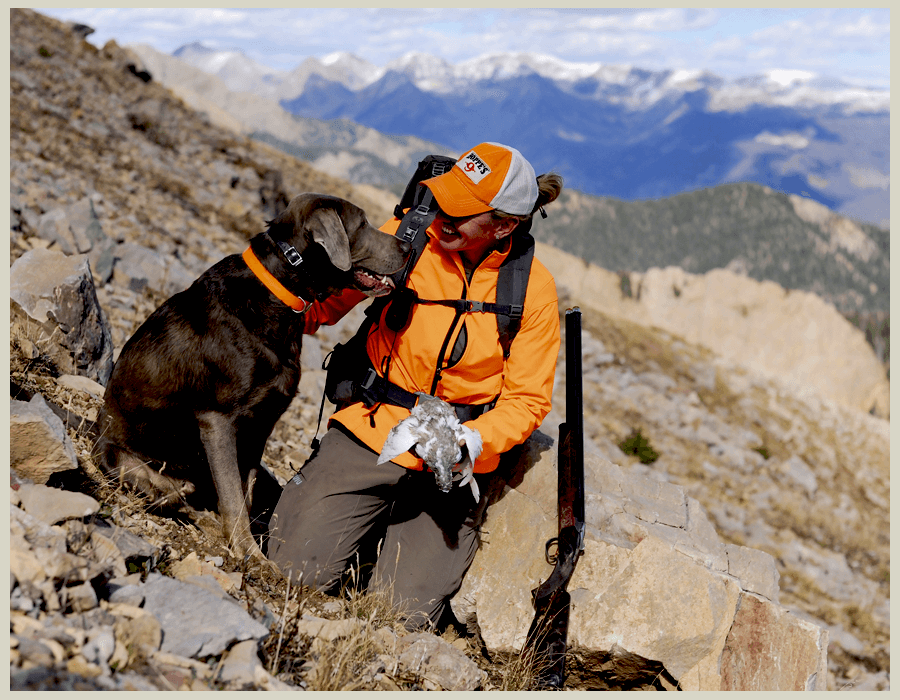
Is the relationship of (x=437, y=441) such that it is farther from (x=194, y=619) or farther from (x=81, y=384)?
(x=81, y=384)

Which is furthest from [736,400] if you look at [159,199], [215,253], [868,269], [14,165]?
[868,269]

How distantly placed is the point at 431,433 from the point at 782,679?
254 cm

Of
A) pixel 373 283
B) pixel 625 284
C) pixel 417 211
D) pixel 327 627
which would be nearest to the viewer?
pixel 327 627

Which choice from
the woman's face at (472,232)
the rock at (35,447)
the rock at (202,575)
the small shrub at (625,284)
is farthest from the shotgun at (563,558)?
the small shrub at (625,284)

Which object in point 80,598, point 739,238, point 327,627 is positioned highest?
point 80,598

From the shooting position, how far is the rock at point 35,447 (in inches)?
104

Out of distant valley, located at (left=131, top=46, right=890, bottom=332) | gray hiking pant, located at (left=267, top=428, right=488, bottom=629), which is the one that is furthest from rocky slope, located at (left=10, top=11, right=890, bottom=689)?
distant valley, located at (left=131, top=46, right=890, bottom=332)

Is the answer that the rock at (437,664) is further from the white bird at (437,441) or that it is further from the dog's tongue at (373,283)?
the dog's tongue at (373,283)

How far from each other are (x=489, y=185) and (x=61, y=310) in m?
3.33

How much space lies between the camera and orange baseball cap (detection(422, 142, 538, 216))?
3.31m

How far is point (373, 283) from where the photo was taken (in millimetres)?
3488

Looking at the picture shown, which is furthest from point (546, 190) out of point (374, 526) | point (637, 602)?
point (637, 602)

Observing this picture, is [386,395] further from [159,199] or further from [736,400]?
[736,400]

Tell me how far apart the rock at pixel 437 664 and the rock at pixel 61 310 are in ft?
10.4
